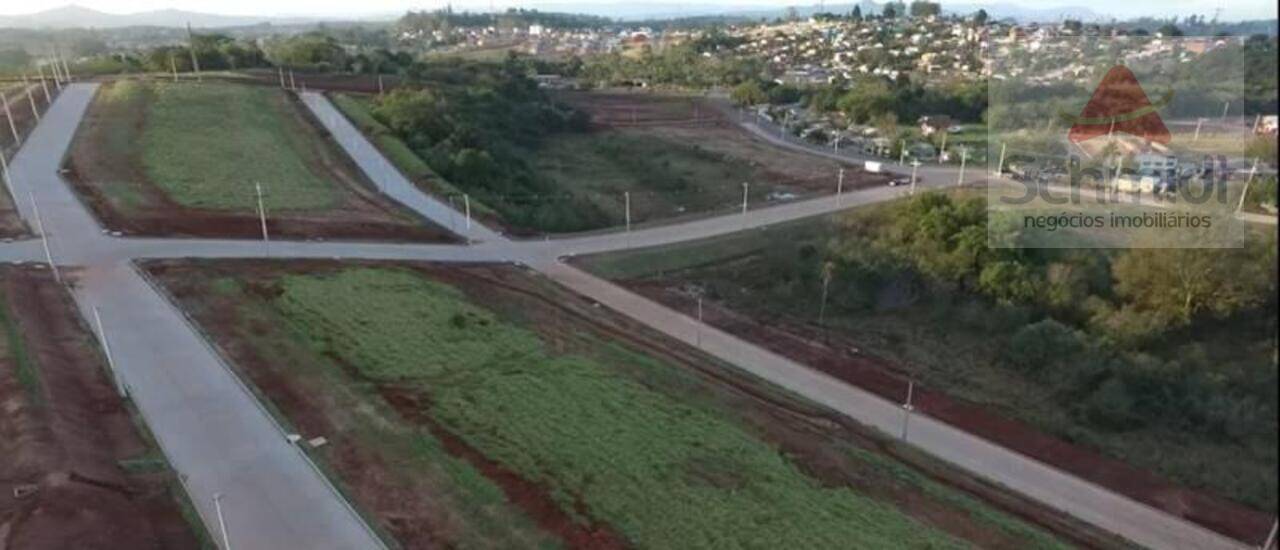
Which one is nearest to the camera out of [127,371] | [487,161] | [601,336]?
[127,371]

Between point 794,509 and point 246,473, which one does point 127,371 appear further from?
point 794,509

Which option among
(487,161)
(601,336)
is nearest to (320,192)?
(487,161)

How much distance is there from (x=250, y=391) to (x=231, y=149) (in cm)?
3241

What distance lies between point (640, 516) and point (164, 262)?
73.8ft

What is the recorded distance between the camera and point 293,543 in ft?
52.2

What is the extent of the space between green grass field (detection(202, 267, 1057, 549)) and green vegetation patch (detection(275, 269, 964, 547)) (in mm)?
50

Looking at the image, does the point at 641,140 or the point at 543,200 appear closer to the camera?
the point at 543,200

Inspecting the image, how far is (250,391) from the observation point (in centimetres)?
2134

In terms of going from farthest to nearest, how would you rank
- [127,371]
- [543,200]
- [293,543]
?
[543,200] → [127,371] → [293,543]

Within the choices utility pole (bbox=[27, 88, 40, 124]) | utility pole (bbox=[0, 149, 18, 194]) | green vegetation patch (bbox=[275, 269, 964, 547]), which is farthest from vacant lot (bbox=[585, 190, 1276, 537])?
utility pole (bbox=[27, 88, 40, 124])

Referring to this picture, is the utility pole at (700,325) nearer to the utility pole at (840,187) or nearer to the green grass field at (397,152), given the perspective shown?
the green grass field at (397,152)

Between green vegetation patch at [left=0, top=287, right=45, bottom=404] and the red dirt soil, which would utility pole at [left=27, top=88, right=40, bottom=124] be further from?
the red dirt soil

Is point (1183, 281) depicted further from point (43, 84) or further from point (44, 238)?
point (43, 84)

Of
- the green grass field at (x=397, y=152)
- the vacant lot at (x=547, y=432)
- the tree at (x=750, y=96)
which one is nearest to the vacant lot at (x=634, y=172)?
the green grass field at (x=397, y=152)
